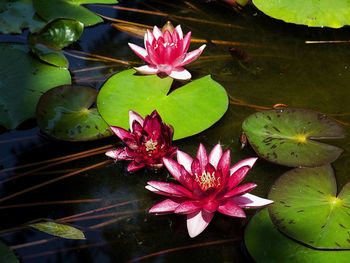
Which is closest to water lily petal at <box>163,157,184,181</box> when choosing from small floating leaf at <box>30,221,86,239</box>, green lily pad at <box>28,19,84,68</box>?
small floating leaf at <box>30,221,86,239</box>

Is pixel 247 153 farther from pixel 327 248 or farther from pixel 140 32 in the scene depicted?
pixel 140 32

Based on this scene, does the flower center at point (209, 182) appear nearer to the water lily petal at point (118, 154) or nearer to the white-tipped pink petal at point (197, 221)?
→ the white-tipped pink petal at point (197, 221)

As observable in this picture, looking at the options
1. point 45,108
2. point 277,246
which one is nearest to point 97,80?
point 45,108

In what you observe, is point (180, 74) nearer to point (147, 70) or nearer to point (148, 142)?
point (147, 70)

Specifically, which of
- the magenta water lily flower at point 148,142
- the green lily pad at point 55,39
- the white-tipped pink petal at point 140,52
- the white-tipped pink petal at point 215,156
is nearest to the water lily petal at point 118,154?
the magenta water lily flower at point 148,142

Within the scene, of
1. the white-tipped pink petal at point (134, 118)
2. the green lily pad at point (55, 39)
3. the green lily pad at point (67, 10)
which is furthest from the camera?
the green lily pad at point (67, 10)

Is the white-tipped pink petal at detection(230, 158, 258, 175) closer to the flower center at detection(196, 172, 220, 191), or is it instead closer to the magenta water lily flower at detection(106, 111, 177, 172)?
the flower center at detection(196, 172, 220, 191)
